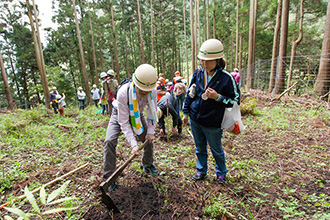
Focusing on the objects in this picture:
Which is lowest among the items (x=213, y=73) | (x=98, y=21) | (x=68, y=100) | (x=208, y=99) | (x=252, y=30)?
(x=68, y=100)

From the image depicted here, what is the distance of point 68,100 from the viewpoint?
21.3 m

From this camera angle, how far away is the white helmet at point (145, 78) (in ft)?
7.20

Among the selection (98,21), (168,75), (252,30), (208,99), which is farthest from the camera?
(168,75)

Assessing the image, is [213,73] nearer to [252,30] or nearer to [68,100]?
[252,30]

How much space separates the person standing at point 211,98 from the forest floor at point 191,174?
1.77 feet

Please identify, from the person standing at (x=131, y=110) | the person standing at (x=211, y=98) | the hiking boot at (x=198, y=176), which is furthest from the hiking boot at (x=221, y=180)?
the person standing at (x=131, y=110)

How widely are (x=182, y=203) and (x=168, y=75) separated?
33.2 metres

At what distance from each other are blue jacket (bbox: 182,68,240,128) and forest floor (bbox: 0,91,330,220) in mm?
1074

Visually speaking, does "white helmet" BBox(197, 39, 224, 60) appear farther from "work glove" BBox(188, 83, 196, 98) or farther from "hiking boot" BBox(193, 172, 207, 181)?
"hiking boot" BBox(193, 172, 207, 181)

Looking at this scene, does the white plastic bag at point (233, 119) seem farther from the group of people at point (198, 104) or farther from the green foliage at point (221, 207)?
the green foliage at point (221, 207)

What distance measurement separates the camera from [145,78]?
220 centimetres

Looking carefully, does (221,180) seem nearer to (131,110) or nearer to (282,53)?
(131,110)

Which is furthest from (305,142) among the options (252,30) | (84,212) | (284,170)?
(252,30)

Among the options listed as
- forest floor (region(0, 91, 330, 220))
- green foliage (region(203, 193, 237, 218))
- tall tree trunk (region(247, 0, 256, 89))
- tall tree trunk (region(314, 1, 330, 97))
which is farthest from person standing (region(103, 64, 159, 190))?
Answer: tall tree trunk (region(247, 0, 256, 89))
